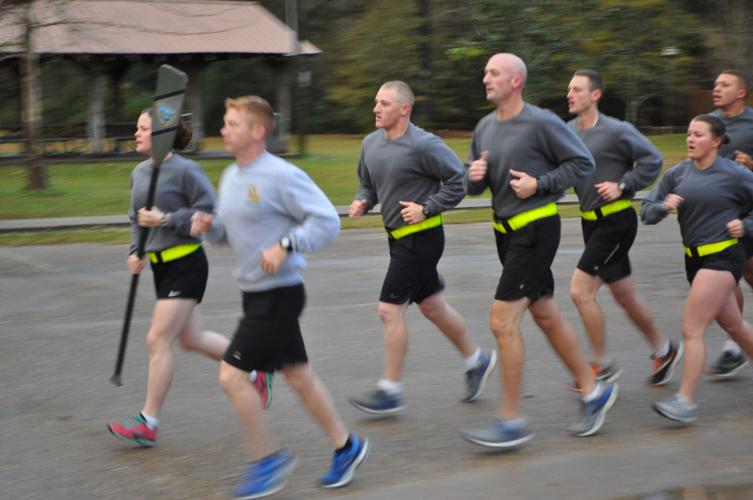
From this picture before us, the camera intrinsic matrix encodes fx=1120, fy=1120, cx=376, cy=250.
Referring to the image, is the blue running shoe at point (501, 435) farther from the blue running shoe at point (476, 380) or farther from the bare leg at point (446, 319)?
the bare leg at point (446, 319)

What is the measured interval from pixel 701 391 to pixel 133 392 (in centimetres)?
350

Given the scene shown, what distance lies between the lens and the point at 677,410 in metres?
6.00

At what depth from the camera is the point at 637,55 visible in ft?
117

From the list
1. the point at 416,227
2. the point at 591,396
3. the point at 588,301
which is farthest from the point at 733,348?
the point at 416,227

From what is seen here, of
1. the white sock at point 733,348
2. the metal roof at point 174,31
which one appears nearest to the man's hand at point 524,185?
the white sock at point 733,348

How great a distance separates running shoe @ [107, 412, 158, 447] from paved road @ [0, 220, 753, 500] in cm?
7

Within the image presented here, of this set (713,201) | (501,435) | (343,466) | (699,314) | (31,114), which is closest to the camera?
(343,466)

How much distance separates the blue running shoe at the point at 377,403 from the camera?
20.7 feet

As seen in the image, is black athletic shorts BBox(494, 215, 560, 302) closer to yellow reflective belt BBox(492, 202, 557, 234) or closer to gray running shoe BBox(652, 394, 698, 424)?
yellow reflective belt BBox(492, 202, 557, 234)

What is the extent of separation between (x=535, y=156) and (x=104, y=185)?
20236 millimetres

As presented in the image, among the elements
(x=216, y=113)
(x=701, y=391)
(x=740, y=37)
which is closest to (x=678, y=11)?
(x=740, y=37)

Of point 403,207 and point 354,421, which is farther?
point 403,207

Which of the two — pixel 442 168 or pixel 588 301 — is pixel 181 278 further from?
pixel 588 301

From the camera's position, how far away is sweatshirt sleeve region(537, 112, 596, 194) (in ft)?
18.7
